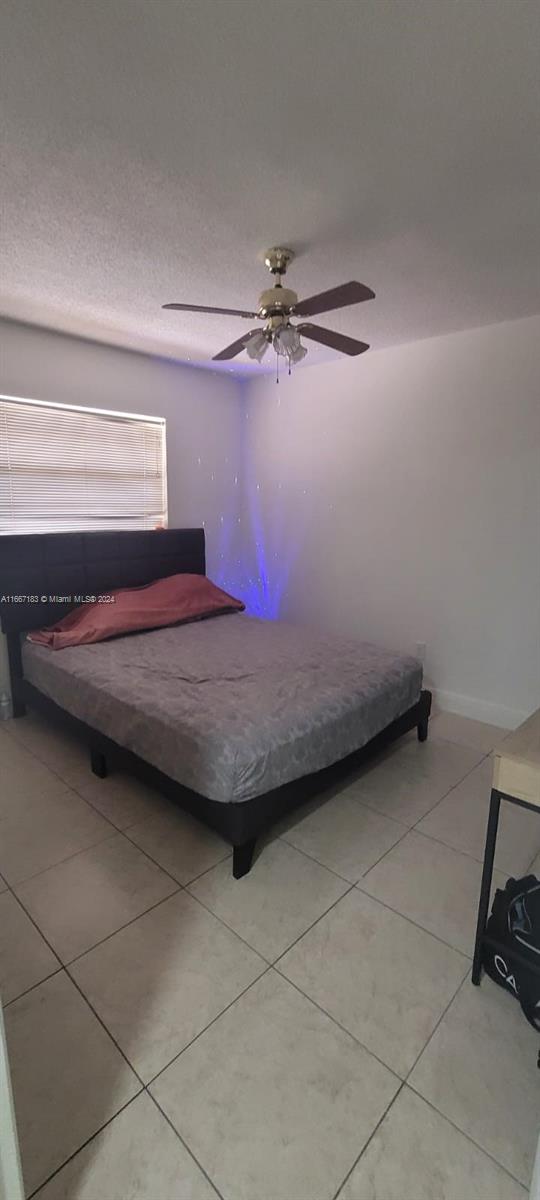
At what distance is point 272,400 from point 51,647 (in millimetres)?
2764

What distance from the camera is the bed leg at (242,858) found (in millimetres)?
1858

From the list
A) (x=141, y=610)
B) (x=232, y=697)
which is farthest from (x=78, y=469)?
(x=232, y=697)

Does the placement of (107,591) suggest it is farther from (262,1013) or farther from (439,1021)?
(439,1021)

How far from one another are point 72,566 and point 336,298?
2387 mm

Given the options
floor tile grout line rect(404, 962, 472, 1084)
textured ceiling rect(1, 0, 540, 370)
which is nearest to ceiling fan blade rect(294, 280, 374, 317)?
textured ceiling rect(1, 0, 540, 370)

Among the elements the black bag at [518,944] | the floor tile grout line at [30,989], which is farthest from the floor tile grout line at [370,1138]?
the floor tile grout line at [30,989]

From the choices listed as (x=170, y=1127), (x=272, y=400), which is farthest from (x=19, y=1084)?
(x=272, y=400)

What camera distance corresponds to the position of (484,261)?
2.16 meters

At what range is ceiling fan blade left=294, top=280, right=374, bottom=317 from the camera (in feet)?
5.74

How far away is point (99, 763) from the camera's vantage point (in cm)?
254

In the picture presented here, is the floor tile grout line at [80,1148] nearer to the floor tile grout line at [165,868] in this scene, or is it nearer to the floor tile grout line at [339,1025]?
the floor tile grout line at [339,1025]

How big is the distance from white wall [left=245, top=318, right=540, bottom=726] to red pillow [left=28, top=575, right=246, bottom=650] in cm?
90

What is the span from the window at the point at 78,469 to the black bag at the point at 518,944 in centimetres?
324

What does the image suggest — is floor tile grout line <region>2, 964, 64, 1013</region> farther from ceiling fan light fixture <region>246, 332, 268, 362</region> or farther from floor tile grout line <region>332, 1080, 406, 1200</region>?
ceiling fan light fixture <region>246, 332, 268, 362</region>
